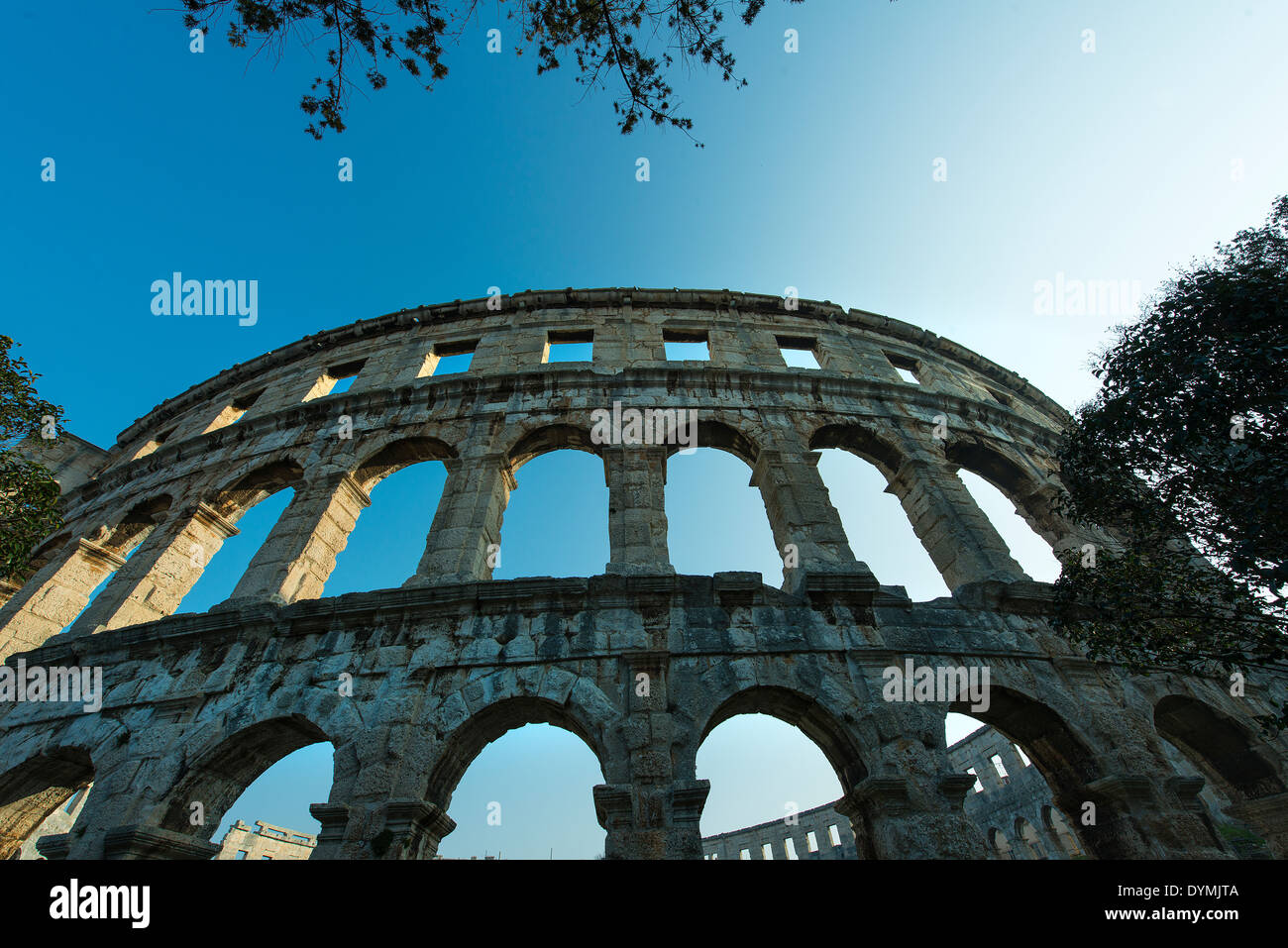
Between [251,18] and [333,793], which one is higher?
[251,18]

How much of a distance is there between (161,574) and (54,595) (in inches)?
108

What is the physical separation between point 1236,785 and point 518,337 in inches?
560

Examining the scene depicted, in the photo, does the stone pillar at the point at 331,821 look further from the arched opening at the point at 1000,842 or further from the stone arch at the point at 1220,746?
the arched opening at the point at 1000,842

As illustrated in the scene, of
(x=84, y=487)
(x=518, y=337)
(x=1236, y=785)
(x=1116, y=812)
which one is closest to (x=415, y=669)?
(x=1116, y=812)

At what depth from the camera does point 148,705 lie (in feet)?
23.1

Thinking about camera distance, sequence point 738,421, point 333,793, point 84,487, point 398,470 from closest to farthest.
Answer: point 333,793 → point 738,421 → point 398,470 → point 84,487

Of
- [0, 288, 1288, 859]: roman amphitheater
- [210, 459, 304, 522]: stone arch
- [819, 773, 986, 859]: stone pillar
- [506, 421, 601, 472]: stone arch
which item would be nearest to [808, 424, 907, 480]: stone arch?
[0, 288, 1288, 859]: roman amphitheater

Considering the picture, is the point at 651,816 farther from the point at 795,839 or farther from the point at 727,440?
the point at 795,839

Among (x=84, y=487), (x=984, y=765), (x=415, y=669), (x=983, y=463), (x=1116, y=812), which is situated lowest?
(x=1116, y=812)

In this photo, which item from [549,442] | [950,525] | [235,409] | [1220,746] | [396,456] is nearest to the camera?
[1220,746]

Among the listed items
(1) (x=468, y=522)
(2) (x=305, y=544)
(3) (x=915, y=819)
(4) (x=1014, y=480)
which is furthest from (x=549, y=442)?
(4) (x=1014, y=480)

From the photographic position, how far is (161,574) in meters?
9.52

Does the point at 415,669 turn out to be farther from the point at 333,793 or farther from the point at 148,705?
the point at 148,705

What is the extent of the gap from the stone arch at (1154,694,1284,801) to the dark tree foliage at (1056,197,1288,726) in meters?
0.58
